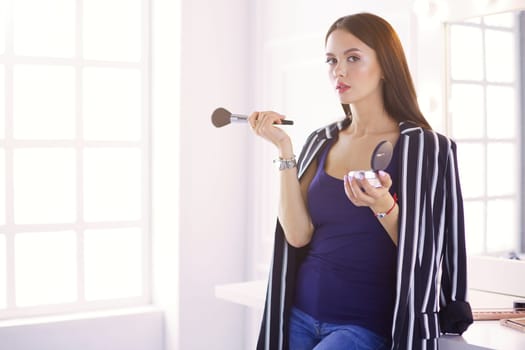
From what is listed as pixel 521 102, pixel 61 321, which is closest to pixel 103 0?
pixel 61 321

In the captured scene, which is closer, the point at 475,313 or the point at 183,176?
the point at 475,313

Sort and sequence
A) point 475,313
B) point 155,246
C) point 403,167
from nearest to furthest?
point 403,167 < point 475,313 < point 155,246

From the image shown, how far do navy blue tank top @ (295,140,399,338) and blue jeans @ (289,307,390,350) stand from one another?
13mm

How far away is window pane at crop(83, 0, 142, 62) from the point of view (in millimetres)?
3098

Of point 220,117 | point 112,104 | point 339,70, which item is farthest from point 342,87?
point 112,104

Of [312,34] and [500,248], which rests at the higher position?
[312,34]

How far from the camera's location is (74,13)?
3.06m

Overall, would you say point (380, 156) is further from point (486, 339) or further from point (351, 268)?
point (486, 339)

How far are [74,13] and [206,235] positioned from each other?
41.2 inches

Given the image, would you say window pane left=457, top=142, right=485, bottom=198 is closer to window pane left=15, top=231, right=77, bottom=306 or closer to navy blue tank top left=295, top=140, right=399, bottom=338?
navy blue tank top left=295, top=140, right=399, bottom=338

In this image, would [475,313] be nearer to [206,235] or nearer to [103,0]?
[206,235]

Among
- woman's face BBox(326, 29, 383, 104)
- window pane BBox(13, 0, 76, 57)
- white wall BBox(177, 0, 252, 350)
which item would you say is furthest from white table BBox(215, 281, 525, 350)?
window pane BBox(13, 0, 76, 57)

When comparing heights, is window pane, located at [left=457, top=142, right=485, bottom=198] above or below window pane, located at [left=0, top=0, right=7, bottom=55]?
below

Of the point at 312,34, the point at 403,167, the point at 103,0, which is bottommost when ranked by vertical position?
the point at 403,167
